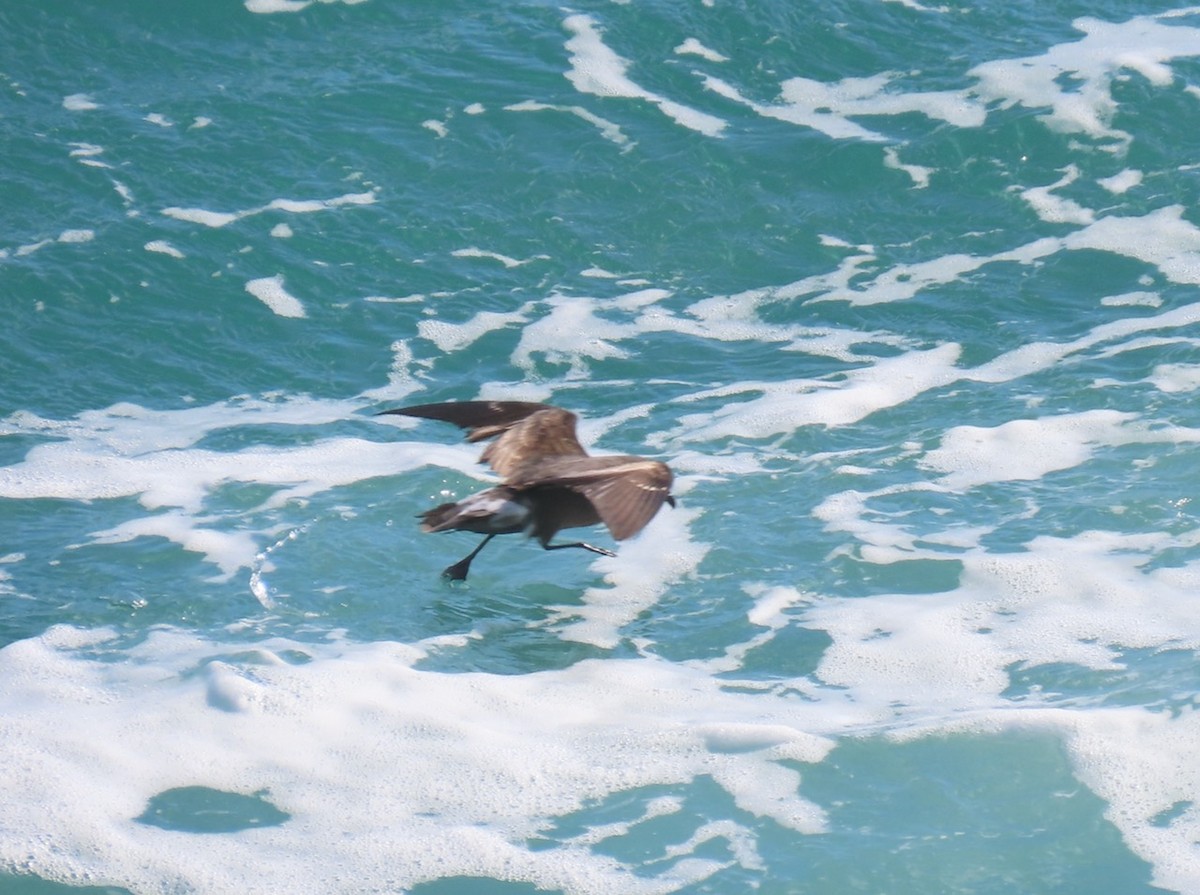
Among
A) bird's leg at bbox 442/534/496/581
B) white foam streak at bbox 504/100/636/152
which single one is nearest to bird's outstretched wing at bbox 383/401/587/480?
bird's leg at bbox 442/534/496/581

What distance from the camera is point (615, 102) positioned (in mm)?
10062

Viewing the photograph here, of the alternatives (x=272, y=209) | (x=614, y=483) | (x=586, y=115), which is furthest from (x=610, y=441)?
(x=586, y=115)

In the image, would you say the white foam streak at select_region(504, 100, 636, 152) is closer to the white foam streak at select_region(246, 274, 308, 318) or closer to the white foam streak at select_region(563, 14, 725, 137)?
the white foam streak at select_region(563, 14, 725, 137)

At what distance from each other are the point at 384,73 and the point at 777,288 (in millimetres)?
3330

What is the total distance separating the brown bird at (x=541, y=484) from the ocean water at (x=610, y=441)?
305mm

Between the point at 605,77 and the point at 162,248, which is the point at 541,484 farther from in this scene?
the point at 605,77

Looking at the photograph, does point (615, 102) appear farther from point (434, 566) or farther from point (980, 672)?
point (980, 672)

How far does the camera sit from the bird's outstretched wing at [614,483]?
5.00 metres

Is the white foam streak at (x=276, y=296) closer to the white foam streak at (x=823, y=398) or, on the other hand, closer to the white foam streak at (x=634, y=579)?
the white foam streak at (x=823, y=398)

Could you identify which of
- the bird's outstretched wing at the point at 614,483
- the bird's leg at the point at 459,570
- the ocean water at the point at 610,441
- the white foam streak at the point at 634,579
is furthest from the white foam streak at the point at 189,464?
the bird's outstretched wing at the point at 614,483

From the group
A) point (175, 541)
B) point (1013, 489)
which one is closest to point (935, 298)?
point (1013, 489)

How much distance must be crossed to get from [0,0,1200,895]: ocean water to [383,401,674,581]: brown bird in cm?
31

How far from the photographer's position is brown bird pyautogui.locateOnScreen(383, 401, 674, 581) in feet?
17.3

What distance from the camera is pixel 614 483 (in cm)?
536
